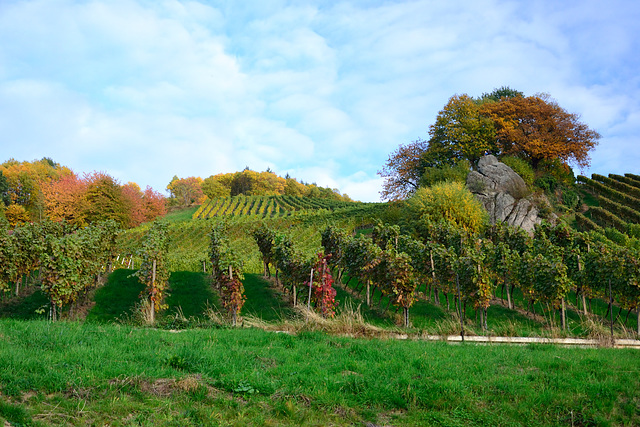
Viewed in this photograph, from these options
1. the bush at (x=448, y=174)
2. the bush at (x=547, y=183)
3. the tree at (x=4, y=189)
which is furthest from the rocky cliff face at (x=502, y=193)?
the tree at (x=4, y=189)

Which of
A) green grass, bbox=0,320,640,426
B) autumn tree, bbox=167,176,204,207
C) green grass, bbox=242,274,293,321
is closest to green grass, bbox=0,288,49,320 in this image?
green grass, bbox=242,274,293,321

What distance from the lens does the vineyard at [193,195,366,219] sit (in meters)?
75.4

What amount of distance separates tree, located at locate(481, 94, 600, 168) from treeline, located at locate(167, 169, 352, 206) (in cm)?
6022

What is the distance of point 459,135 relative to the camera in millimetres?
41625

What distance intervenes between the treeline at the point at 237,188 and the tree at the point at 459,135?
57786 mm

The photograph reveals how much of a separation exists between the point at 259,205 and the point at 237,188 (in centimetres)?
2817

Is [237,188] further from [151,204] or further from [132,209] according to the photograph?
[132,209]

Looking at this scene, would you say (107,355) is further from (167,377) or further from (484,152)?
(484,152)

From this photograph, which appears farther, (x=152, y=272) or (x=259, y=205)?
(x=259, y=205)

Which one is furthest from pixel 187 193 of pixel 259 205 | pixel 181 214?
pixel 259 205

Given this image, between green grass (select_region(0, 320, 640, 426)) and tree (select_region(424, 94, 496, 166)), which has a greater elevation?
tree (select_region(424, 94, 496, 166))

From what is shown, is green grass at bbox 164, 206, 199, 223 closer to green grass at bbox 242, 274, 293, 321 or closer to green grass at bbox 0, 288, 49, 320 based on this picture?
green grass at bbox 242, 274, 293, 321

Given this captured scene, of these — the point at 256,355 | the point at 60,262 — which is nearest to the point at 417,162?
the point at 60,262

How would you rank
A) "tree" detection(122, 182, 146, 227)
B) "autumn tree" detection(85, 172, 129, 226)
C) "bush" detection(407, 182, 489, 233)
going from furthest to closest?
"tree" detection(122, 182, 146, 227) < "autumn tree" detection(85, 172, 129, 226) < "bush" detection(407, 182, 489, 233)
